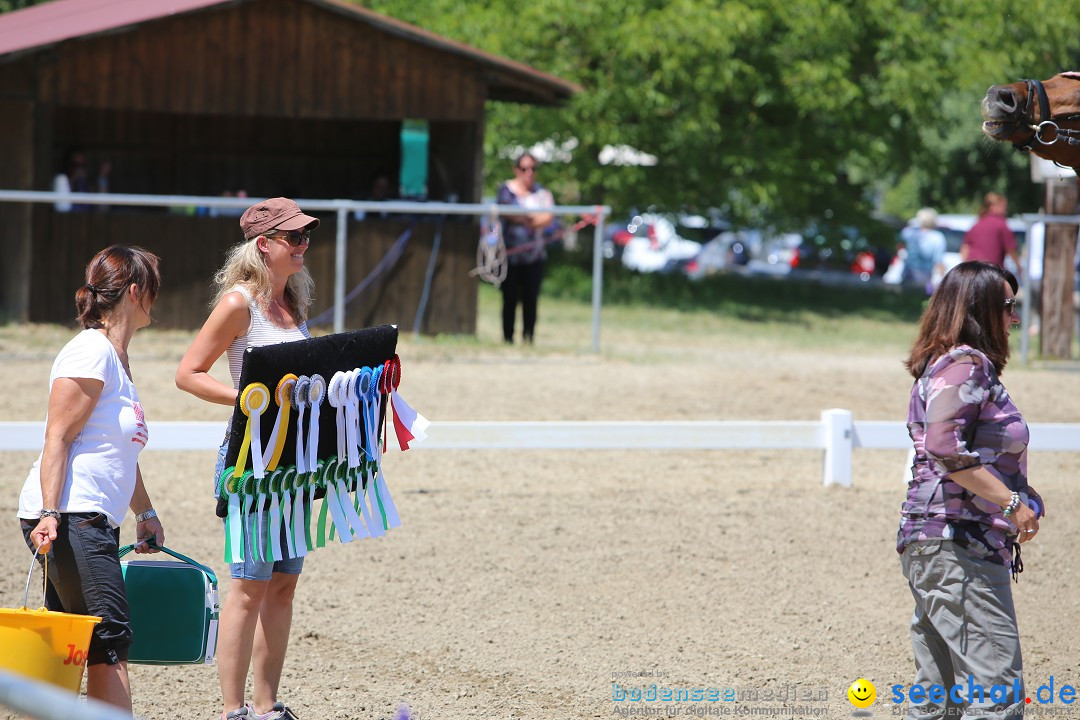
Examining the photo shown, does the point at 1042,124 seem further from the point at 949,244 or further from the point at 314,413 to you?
the point at 949,244

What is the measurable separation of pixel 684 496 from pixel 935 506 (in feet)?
13.9

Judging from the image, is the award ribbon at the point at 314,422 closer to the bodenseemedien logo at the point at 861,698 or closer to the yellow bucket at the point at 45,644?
the yellow bucket at the point at 45,644

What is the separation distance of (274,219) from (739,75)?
16.2 metres

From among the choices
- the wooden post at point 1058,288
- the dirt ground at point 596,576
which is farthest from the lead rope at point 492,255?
the wooden post at point 1058,288

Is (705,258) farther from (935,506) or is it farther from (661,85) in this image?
(935,506)

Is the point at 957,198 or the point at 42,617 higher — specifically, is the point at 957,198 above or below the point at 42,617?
above

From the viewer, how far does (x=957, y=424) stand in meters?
3.38

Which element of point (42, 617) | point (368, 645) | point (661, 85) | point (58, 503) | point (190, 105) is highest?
point (661, 85)

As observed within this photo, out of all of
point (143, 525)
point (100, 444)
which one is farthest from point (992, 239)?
point (100, 444)

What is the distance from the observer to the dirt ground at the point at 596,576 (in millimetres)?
4539

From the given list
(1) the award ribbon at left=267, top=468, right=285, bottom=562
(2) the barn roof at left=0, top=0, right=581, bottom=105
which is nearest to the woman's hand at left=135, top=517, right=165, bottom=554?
(1) the award ribbon at left=267, top=468, right=285, bottom=562

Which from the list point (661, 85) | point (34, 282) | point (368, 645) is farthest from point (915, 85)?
point (368, 645)

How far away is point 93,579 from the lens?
340 cm

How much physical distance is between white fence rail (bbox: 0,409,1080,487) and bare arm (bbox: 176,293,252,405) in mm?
3469
